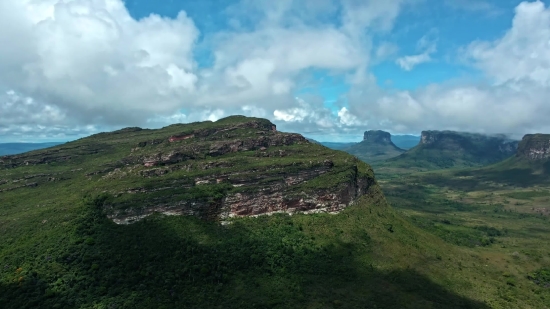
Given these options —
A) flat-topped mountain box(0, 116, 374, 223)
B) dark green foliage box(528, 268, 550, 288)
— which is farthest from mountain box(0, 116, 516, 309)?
dark green foliage box(528, 268, 550, 288)

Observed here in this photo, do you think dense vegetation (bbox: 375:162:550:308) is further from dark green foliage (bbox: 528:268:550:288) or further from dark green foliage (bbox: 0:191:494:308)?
dark green foliage (bbox: 0:191:494:308)

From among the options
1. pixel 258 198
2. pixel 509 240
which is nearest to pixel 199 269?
pixel 258 198

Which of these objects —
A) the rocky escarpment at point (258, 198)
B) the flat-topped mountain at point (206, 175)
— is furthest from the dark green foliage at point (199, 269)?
the flat-topped mountain at point (206, 175)

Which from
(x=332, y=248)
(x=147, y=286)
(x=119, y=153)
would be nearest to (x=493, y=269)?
(x=332, y=248)

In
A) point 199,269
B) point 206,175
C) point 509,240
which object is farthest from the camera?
point 509,240

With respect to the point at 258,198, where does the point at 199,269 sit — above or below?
below

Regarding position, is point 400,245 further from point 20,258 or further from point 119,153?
point 119,153

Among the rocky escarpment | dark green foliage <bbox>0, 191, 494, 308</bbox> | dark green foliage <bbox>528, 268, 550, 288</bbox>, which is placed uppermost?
the rocky escarpment

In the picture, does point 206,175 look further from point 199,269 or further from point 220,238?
point 199,269
